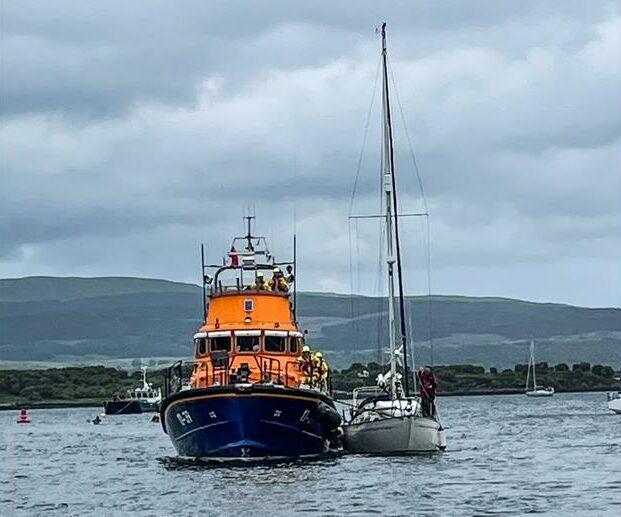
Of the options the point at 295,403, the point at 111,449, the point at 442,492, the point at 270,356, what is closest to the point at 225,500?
the point at 442,492

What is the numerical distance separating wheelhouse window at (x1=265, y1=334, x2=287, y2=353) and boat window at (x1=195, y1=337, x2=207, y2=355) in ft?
7.33

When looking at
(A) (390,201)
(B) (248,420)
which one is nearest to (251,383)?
(B) (248,420)

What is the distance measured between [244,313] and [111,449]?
69.6ft

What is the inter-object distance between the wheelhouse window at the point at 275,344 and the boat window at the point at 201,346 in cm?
223

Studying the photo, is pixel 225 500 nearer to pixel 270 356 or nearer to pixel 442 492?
pixel 442 492

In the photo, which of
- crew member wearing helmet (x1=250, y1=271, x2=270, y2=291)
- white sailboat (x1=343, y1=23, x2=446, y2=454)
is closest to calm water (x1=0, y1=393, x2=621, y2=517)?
white sailboat (x1=343, y1=23, x2=446, y2=454)

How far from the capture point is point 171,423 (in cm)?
5866

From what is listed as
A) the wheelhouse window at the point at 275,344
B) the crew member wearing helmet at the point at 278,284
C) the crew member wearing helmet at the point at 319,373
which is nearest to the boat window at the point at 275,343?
the wheelhouse window at the point at 275,344

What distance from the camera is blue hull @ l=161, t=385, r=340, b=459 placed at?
54.9 metres

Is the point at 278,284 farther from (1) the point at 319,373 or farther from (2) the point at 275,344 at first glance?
(1) the point at 319,373

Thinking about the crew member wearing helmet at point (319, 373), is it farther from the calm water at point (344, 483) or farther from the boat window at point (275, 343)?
the calm water at point (344, 483)

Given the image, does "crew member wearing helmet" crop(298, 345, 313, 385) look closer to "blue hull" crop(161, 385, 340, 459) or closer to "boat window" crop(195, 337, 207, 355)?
"blue hull" crop(161, 385, 340, 459)

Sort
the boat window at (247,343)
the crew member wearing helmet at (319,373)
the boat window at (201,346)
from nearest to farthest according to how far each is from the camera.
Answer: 1. the boat window at (247,343)
2. the crew member wearing helmet at (319,373)
3. the boat window at (201,346)

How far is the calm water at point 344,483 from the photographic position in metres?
45.0
